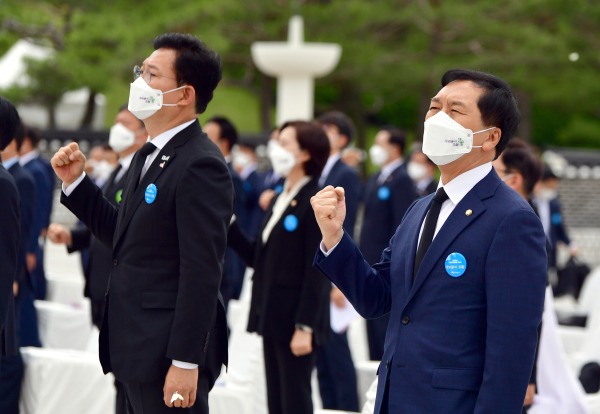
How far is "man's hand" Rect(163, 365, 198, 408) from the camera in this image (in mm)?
3615

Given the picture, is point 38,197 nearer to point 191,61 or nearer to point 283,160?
point 283,160

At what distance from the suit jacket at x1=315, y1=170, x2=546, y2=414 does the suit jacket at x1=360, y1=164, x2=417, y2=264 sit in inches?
173

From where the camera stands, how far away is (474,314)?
315cm

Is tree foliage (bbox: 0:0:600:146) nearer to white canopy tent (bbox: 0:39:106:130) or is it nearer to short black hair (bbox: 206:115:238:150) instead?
white canopy tent (bbox: 0:39:106:130)

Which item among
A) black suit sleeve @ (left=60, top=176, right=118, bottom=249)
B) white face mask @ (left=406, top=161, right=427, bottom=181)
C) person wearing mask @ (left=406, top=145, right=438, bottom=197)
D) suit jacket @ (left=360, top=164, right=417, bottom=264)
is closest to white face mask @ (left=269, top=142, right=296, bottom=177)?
black suit sleeve @ (left=60, top=176, right=118, bottom=249)

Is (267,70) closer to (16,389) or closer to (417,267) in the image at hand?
(16,389)

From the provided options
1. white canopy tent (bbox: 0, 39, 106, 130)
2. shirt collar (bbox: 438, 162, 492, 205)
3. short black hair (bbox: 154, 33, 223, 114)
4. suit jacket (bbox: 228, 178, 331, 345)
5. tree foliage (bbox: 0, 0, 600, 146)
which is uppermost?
tree foliage (bbox: 0, 0, 600, 146)

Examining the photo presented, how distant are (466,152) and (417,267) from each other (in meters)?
0.36

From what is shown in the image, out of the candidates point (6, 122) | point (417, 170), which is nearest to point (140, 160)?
point (6, 122)

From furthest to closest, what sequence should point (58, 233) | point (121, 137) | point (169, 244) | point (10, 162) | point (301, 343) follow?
point (121, 137)
point (10, 162)
point (301, 343)
point (58, 233)
point (169, 244)

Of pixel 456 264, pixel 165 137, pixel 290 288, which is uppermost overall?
pixel 165 137

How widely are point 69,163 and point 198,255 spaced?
62 cm

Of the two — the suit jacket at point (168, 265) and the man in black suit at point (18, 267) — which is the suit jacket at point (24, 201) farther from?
the suit jacket at point (168, 265)

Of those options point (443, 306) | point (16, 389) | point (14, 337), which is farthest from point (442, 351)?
point (16, 389)
